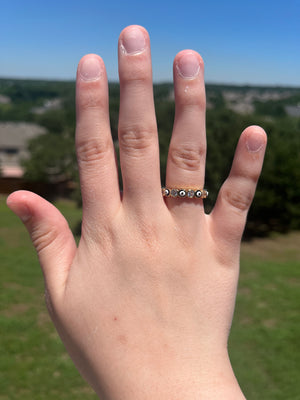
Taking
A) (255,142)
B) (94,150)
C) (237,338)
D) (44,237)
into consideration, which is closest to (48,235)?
(44,237)

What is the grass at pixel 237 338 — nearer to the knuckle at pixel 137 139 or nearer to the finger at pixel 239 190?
the finger at pixel 239 190

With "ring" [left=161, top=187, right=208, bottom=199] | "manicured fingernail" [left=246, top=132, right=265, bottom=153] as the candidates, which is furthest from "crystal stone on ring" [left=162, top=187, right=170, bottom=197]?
"manicured fingernail" [left=246, top=132, right=265, bottom=153]

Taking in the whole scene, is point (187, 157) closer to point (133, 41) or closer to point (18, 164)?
point (133, 41)

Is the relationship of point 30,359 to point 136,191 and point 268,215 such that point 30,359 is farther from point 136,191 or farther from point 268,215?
point 268,215

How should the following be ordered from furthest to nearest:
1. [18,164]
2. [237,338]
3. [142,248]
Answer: [18,164], [237,338], [142,248]

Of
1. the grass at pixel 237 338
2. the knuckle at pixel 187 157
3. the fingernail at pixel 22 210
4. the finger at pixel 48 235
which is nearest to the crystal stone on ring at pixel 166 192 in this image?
the knuckle at pixel 187 157

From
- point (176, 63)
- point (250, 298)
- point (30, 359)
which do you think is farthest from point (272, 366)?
point (176, 63)
